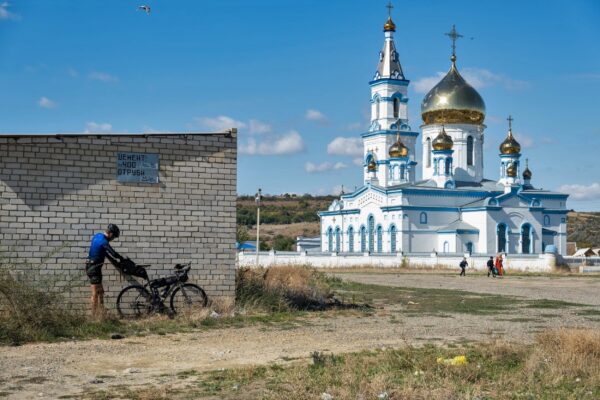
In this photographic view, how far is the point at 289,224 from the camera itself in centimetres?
12100

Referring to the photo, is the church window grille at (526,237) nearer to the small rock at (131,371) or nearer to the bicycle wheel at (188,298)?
the bicycle wheel at (188,298)

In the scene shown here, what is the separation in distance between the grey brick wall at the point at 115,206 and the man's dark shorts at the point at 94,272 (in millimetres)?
233

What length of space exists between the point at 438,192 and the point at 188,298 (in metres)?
52.8

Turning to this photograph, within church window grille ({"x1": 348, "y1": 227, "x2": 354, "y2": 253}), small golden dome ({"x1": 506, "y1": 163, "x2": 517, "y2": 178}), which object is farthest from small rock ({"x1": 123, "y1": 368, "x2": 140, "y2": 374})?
church window grille ({"x1": 348, "y1": 227, "x2": 354, "y2": 253})

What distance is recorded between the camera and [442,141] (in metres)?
68.2

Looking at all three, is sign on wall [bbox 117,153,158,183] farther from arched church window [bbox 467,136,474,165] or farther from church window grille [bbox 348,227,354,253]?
arched church window [bbox 467,136,474,165]

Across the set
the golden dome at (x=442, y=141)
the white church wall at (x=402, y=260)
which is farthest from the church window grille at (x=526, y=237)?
the white church wall at (x=402, y=260)

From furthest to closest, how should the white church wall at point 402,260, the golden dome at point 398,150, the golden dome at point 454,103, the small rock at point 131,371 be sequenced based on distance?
the golden dome at point 398,150, the golden dome at point 454,103, the white church wall at point 402,260, the small rock at point 131,371

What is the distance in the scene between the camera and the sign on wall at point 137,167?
16.3 metres

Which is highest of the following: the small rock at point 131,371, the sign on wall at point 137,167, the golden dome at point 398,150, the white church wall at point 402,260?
the golden dome at point 398,150

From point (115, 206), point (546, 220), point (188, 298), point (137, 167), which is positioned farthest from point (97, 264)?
point (546, 220)

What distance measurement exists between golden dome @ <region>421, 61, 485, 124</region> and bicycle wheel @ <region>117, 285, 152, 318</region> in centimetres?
5855

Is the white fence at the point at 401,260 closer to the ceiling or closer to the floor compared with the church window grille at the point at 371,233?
closer to the floor

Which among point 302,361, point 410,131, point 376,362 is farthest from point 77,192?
point 410,131
